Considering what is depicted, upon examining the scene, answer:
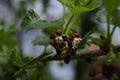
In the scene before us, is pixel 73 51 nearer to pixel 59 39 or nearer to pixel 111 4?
pixel 59 39

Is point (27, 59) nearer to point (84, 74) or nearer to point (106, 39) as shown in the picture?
point (106, 39)

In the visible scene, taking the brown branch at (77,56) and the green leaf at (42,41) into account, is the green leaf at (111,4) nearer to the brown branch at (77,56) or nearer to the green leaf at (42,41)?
the brown branch at (77,56)

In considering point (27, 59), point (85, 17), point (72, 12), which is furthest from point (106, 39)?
point (85, 17)

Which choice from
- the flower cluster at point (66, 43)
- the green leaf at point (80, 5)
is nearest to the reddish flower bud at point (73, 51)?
the flower cluster at point (66, 43)

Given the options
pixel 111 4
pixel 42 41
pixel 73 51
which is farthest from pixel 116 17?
pixel 42 41

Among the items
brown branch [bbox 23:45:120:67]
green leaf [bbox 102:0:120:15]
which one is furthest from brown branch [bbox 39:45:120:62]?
green leaf [bbox 102:0:120:15]

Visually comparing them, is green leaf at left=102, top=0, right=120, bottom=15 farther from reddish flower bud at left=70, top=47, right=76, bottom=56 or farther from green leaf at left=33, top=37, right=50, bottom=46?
green leaf at left=33, top=37, right=50, bottom=46
